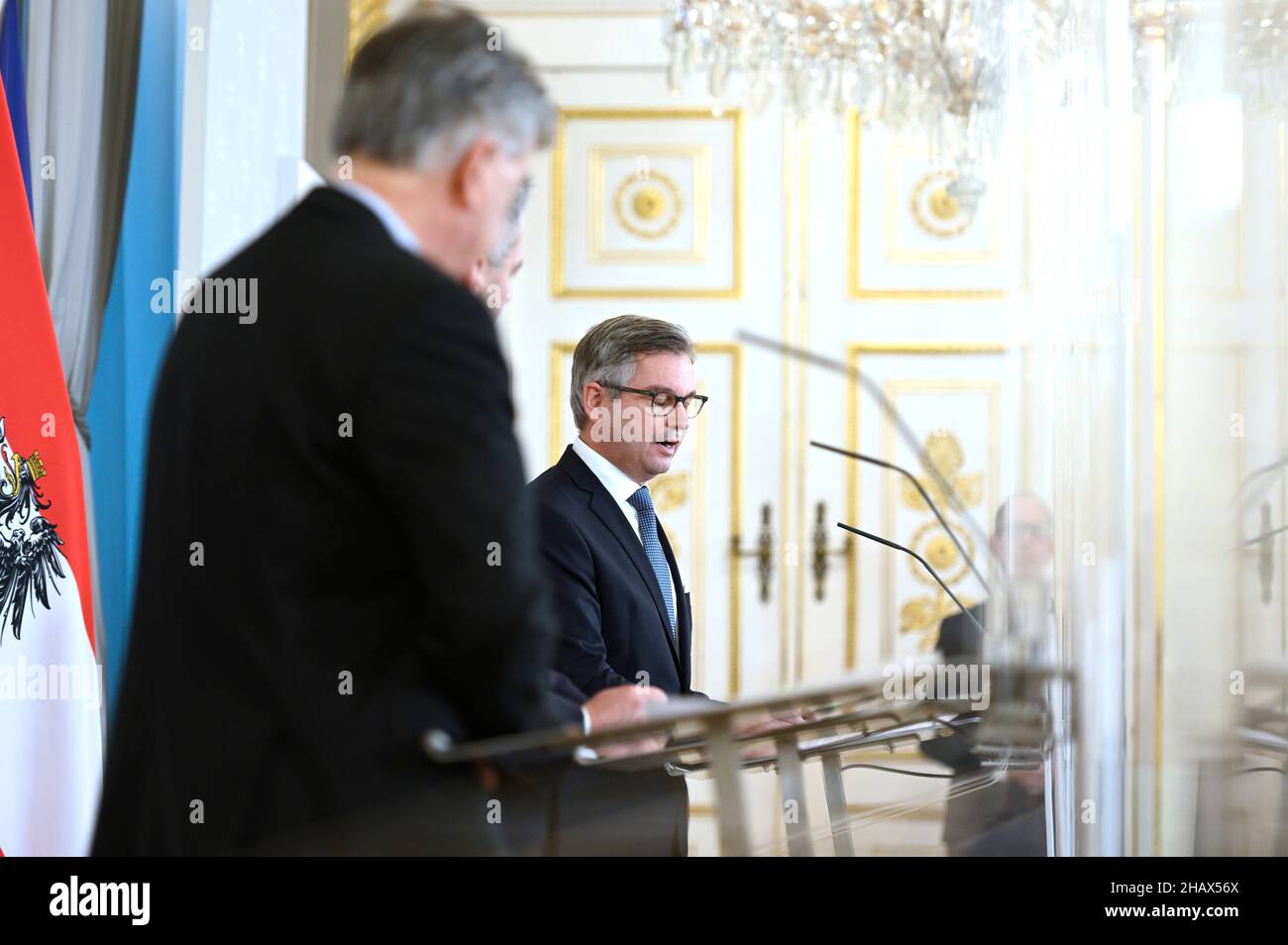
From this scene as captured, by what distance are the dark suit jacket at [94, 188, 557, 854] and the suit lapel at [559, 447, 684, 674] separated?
2.67 feet

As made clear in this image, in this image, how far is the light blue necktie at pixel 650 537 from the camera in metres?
1.85

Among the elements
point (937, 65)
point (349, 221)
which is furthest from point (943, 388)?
point (349, 221)

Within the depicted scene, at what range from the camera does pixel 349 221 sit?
98 centimetres

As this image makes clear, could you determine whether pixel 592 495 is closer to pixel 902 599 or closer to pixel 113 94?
pixel 113 94

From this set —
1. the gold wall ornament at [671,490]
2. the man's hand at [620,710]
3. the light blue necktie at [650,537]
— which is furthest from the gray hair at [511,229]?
the gold wall ornament at [671,490]

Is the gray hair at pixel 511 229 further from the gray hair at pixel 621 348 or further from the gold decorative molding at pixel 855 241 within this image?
the gold decorative molding at pixel 855 241

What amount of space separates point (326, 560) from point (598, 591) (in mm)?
800

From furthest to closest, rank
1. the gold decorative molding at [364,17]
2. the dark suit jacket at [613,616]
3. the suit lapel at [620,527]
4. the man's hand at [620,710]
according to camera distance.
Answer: the gold decorative molding at [364,17], the suit lapel at [620,527], the dark suit jacket at [613,616], the man's hand at [620,710]

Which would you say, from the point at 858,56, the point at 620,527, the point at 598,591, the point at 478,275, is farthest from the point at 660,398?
the point at 858,56

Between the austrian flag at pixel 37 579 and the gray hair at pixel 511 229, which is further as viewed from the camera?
the austrian flag at pixel 37 579

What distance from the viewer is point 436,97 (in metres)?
1.00

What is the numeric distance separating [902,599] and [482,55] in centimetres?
300

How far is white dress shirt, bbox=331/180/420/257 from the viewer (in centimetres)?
99

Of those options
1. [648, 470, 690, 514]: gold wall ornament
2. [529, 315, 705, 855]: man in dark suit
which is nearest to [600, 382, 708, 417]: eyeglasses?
[529, 315, 705, 855]: man in dark suit
